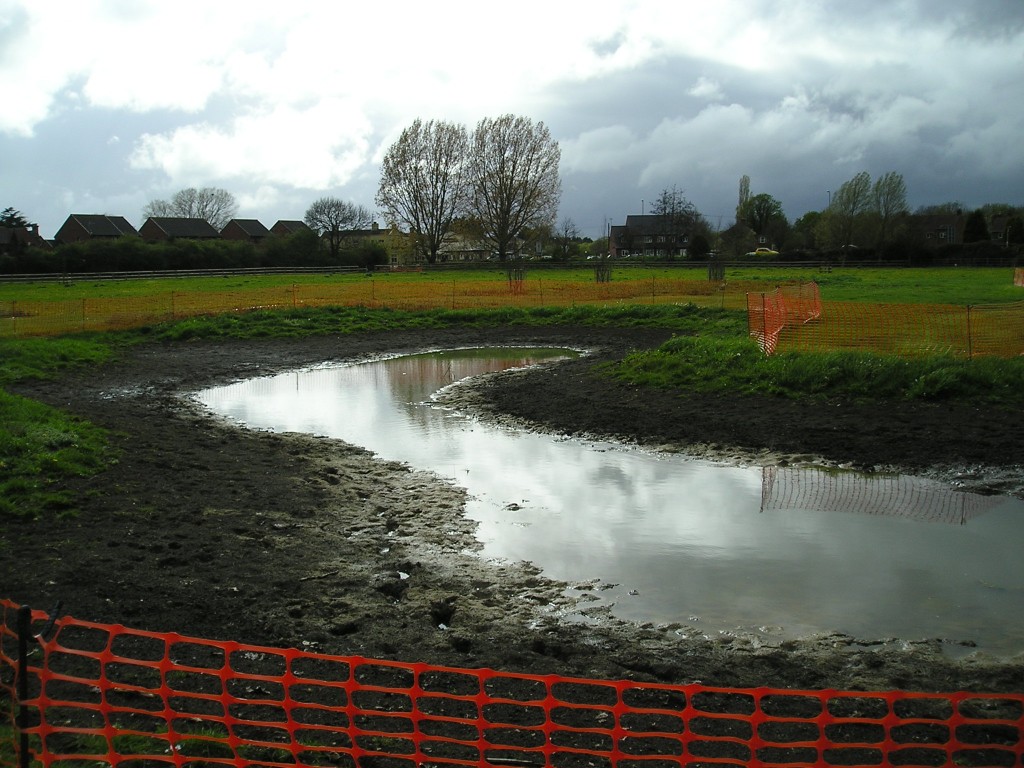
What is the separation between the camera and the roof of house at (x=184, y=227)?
348 feet

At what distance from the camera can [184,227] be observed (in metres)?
109

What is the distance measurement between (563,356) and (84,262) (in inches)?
2231

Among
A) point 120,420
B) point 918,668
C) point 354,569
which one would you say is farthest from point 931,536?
point 120,420

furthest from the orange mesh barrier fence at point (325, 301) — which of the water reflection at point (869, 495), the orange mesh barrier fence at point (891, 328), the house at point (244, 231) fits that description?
the house at point (244, 231)

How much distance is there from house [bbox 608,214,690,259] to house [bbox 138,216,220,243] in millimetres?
52485

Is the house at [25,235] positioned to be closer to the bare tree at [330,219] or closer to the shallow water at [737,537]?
the bare tree at [330,219]

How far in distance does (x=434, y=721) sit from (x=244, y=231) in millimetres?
118594

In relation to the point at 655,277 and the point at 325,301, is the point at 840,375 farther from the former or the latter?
the point at 655,277

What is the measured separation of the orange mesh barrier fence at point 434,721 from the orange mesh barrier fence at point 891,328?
13496 mm

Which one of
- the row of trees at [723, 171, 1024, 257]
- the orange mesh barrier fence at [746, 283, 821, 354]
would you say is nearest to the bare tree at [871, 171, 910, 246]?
the row of trees at [723, 171, 1024, 257]

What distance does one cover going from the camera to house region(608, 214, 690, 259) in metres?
102

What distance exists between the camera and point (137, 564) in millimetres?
7262

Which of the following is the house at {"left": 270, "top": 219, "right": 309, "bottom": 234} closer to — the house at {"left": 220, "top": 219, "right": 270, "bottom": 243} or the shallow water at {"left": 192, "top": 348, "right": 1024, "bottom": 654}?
the house at {"left": 220, "top": 219, "right": 270, "bottom": 243}

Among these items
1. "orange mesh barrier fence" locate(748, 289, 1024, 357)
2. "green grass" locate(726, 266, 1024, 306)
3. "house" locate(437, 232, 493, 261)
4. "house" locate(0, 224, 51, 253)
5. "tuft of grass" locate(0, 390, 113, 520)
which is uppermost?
"house" locate(0, 224, 51, 253)
